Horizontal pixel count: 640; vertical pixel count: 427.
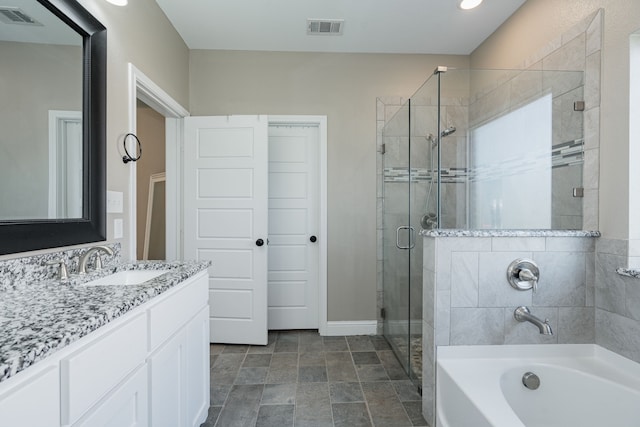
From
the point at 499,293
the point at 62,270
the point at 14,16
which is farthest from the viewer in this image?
the point at 499,293

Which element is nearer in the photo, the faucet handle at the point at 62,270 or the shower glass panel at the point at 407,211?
the faucet handle at the point at 62,270

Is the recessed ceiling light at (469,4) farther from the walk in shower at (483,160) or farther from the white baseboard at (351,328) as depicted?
the white baseboard at (351,328)

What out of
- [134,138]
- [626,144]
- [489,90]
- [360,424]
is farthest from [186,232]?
[626,144]

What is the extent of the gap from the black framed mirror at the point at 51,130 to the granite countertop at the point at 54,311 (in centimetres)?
20

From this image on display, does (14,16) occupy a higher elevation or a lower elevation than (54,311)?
higher

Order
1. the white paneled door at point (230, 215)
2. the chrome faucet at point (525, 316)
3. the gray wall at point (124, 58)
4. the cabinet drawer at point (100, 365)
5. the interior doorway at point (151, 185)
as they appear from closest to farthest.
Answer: the cabinet drawer at point (100, 365) → the chrome faucet at point (525, 316) → the gray wall at point (124, 58) → the white paneled door at point (230, 215) → the interior doorway at point (151, 185)

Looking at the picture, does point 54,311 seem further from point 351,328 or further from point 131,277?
point 351,328

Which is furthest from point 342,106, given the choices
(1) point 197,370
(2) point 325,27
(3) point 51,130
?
(1) point 197,370

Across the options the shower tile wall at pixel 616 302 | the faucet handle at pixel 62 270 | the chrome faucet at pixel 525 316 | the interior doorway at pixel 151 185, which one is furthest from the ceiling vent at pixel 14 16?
the shower tile wall at pixel 616 302

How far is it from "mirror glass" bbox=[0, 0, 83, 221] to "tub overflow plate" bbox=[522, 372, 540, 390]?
92.1 inches

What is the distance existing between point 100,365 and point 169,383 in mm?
485

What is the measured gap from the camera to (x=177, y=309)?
4.23 feet

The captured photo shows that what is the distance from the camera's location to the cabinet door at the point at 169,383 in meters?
1.10

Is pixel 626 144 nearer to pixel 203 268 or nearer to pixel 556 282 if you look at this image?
pixel 556 282
